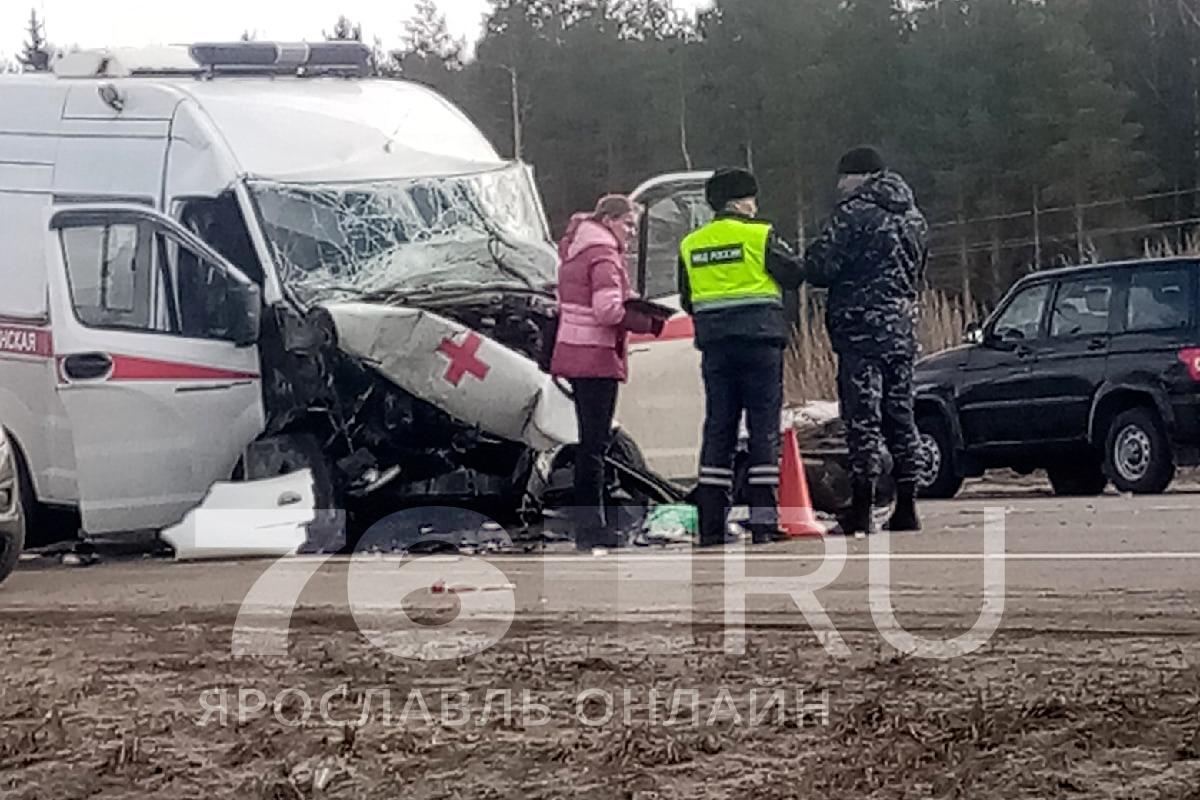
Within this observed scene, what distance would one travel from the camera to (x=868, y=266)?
10.3 meters

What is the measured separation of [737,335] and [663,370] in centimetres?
172

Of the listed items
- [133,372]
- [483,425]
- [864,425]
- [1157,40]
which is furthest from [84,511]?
[1157,40]

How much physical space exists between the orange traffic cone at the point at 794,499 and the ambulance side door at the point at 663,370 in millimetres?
976

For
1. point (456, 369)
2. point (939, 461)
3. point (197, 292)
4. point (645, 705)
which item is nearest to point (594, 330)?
point (456, 369)

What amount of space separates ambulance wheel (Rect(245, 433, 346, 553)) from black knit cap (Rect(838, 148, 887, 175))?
3.07m

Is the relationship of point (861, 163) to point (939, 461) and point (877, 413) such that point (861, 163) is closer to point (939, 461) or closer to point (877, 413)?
point (877, 413)

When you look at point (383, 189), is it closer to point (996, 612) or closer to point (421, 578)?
point (421, 578)

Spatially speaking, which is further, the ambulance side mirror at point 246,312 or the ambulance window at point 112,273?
the ambulance window at point 112,273

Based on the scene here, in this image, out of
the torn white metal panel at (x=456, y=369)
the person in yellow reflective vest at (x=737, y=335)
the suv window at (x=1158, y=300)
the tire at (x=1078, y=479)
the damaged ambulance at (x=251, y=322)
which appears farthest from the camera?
the tire at (x=1078, y=479)

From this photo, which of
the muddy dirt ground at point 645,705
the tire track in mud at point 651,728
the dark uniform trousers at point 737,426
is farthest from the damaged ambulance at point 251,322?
the tire track in mud at point 651,728

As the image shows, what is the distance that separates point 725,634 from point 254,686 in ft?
5.14

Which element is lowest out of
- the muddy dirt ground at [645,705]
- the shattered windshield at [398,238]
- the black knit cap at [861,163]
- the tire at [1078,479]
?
the tire at [1078,479]

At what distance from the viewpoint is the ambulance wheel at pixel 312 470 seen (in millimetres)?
10930

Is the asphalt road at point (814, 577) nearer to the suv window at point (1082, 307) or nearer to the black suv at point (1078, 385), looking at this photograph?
the black suv at point (1078, 385)
